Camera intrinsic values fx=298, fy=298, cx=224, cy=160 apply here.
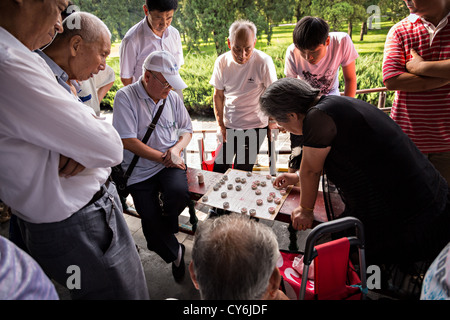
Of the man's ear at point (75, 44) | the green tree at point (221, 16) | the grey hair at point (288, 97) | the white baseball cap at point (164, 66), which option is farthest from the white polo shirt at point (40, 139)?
the green tree at point (221, 16)

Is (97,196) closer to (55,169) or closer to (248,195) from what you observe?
(55,169)

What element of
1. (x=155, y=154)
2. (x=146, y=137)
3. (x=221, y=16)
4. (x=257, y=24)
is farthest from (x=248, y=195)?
(x=221, y=16)

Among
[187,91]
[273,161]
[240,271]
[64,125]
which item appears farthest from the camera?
[187,91]

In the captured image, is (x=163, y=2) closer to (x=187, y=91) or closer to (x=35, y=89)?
(x=35, y=89)

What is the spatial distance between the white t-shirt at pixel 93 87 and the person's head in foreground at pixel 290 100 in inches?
69.0

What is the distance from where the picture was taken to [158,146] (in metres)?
2.68

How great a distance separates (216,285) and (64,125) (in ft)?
2.75

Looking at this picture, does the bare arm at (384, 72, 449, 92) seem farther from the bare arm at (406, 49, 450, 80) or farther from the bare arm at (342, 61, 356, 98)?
the bare arm at (342, 61, 356, 98)

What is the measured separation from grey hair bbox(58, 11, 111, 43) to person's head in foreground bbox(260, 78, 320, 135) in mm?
1050

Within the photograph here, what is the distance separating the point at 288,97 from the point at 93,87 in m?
1.99

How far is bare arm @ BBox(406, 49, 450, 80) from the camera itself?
2.00m

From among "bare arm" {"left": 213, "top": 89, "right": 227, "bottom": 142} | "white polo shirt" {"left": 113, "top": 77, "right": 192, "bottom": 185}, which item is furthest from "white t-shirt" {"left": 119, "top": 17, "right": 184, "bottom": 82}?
"white polo shirt" {"left": 113, "top": 77, "right": 192, "bottom": 185}

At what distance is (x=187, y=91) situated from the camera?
9.59 meters
